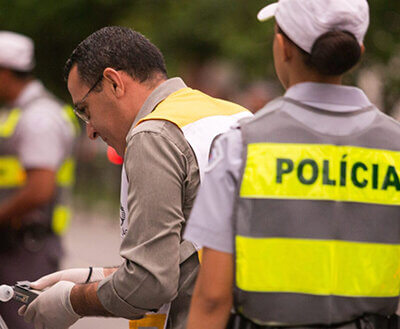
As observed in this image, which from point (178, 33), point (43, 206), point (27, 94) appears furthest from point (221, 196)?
point (178, 33)

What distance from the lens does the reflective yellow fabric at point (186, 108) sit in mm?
2861

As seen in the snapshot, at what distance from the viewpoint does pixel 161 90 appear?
10.1 feet

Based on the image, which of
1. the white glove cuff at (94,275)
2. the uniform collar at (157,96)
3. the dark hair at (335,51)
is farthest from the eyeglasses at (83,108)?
the dark hair at (335,51)

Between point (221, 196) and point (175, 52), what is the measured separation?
11805 millimetres

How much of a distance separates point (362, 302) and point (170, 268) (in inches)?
23.7

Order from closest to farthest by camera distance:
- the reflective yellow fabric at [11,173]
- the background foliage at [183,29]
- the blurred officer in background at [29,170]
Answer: the blurred officer in background at [29,170], the reflective yellow fabric at [11,173], the background foliage at [183,29]

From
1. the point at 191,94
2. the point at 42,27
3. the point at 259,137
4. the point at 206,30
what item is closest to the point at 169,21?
the point at 206,30

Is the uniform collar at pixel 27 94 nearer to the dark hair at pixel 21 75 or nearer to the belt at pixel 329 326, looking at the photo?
the dark hair at pixel 21 75

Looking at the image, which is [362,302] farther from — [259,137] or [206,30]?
[206,30]

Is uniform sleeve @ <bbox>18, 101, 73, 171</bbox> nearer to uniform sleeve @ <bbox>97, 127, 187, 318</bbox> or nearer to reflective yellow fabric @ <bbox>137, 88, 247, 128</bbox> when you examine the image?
reflective yellow fabric @ <bbox>137, 88, 247, 128</bbox>

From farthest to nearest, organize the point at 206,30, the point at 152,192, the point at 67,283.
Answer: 1. the point at 206,30
2. the point at 67,283
3. the point at 152,192

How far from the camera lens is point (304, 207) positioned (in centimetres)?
226

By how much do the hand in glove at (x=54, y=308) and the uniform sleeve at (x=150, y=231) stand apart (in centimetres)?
24

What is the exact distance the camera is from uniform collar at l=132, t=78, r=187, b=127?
3.03 m
